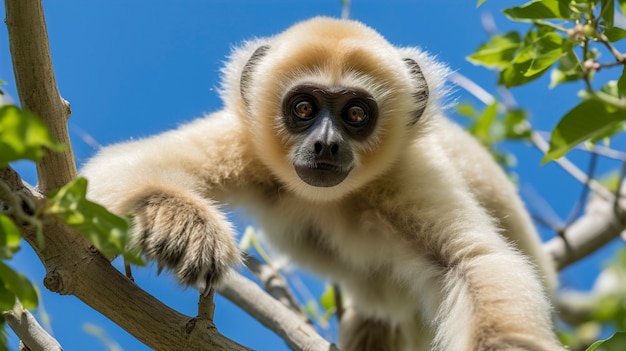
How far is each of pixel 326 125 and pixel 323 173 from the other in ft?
1.20

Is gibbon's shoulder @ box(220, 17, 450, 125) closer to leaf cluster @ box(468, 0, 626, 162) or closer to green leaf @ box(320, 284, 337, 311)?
leaf cluster @ box(468, 0, 626, 162)

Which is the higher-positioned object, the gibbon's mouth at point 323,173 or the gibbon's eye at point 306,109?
the gibbon's eye at point 306,109

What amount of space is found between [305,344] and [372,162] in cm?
164

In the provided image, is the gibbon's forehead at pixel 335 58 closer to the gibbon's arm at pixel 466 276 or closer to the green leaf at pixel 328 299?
the gibbon's arm at pixel 466 276

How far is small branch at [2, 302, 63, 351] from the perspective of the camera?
3.84 m

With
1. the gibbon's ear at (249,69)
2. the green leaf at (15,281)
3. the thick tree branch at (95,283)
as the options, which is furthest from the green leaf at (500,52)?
the green leaf at (15,281)

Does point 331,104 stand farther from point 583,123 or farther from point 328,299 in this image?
point 328,299

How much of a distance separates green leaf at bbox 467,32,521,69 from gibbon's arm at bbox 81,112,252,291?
1990mm

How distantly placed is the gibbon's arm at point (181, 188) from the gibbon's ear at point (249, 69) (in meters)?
0.25

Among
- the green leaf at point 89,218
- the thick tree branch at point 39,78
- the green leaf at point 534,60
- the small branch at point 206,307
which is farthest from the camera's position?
the green leaf at point 534,60

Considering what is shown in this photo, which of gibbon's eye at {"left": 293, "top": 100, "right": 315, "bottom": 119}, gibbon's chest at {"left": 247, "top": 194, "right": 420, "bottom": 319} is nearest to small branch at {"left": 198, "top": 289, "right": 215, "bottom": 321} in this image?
gibbon's chest at {"left": 247, "top": 194, "right": 420, "bottom": 319}

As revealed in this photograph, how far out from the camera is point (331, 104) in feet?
19.0

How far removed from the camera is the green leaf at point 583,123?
289cm

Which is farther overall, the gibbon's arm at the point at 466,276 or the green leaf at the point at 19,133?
the gibbon's arm at the point at 466,276
